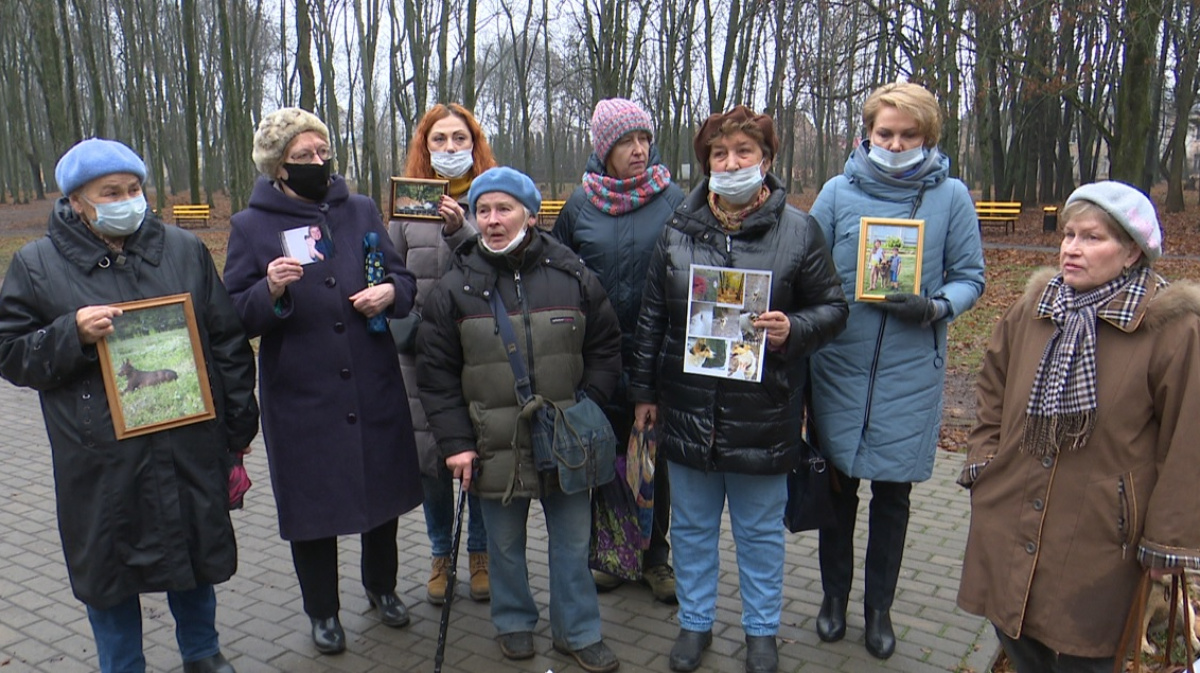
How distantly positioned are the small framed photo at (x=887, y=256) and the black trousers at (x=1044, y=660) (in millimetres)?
1310

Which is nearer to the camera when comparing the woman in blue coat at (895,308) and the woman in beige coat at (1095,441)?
the woman in beige coat at (1095,441)

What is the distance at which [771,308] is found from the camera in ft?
11.5

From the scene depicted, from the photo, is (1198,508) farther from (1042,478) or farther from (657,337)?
(657,337)

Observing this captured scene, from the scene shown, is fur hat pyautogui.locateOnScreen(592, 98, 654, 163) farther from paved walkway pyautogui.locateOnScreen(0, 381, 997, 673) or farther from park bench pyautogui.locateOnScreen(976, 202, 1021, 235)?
park bench pyautogui.locateOnScreen(976, 202, 1021, 235)

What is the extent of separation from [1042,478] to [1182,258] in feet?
55.2

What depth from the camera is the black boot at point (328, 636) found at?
3955 mm

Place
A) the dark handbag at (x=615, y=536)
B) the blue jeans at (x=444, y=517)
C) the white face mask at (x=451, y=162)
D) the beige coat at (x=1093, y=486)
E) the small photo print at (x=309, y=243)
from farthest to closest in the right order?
the blue jeans at (x=444, y=517)
the dark handbag at (x=615, y=536)
the white face mask at (x=451, y=162)
the small photo print at (x=309, y=243)
the beige coat at (x=1093, y=486)

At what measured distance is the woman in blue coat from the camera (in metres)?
3.59

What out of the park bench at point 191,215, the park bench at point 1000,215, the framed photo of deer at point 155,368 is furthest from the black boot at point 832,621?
the park bench at point 191,215

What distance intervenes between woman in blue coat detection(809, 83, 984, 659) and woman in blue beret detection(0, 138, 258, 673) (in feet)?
8.07

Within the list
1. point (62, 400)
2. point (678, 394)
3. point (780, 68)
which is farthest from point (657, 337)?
point (780, 68)

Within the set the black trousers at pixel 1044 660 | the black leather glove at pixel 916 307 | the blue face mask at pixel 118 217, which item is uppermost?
the blue face mask at pixel 118 217

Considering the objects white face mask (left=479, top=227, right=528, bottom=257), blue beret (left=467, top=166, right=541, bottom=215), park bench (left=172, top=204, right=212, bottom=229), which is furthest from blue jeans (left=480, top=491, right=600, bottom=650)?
park bench (left=172, top=204, right=212, bottom=229)

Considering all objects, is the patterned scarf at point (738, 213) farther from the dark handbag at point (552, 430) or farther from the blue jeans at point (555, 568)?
the blue jeans at point (555, 568)
